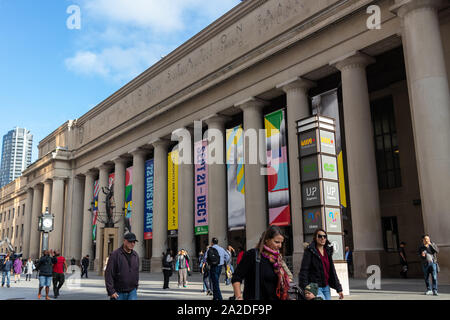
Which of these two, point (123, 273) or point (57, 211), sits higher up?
point (57, 211)

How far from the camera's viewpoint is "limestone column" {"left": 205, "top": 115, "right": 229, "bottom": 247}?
2864 centimetres

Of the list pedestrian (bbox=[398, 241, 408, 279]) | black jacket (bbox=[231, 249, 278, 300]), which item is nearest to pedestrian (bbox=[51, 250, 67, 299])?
black jacket (bbox=[231, 249, 278, 300])

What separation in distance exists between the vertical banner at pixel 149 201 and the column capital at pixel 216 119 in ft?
28.1

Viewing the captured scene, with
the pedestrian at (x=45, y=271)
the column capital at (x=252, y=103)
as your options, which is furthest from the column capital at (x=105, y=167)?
the pedestrian at (x=45, y=271)

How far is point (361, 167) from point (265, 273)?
17.0 meters

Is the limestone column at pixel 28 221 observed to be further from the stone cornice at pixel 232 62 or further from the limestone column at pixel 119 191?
the limestone column at pixel 119 191

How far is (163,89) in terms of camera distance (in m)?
35.6

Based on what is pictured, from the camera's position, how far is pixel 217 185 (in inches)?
1149

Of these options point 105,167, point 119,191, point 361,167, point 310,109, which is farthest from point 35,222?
point 361,167

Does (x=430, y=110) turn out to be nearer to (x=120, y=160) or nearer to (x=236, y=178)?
(x=236, y=178)

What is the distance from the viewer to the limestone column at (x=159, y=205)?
33344 mm

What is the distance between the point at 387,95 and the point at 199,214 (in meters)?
14.8

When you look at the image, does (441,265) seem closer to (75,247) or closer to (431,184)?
(431,184)
